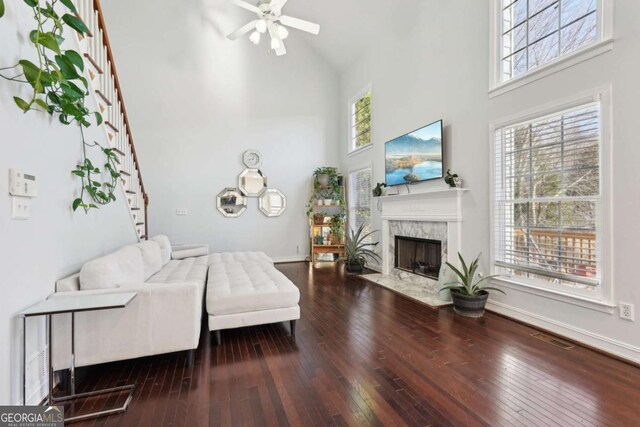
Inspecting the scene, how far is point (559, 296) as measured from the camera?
98.5 inches

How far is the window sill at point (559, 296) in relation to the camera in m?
2.20

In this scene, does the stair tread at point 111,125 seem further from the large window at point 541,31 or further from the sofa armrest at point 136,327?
the large window at point 541,31

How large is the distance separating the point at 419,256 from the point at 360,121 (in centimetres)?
325

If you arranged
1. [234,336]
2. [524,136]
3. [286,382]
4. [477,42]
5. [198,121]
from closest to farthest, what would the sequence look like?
[286,382] → [234,336] → [524,136] → [477,42] → [198,121]

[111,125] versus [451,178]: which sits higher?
[111,125]

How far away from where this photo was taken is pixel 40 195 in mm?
1707

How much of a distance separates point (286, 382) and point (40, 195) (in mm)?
1942

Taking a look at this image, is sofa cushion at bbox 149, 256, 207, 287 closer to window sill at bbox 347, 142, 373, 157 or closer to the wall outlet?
the wall outlet

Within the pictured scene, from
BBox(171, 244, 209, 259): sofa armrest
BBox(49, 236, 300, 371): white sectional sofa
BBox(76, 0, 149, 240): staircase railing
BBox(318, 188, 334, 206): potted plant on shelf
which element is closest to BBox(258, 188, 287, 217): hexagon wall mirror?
BBox(318, 188, 334, 206): potted plant on shelf

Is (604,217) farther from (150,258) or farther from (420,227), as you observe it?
(150,258)

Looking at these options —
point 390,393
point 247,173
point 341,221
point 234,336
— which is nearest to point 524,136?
point 390,393

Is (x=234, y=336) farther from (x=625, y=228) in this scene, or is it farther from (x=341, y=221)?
(x=341, y=221)

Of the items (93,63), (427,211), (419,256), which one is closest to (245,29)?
(93,63)

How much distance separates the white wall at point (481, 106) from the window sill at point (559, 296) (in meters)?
0.04
